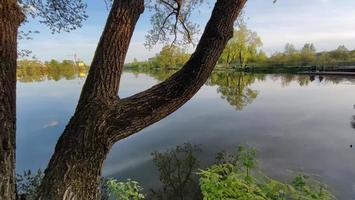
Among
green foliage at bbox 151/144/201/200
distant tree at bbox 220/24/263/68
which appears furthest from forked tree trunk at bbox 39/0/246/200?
distant tree at bbox 220/24/263/68

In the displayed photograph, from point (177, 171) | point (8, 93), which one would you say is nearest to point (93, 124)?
point (8, 93)

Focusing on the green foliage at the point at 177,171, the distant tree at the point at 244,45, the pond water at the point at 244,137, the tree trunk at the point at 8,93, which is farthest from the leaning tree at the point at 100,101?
the distant tree at the point at 244,45

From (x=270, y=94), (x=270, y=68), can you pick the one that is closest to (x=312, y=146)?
(x=270, y=94)

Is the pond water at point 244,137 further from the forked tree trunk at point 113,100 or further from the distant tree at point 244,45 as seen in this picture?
the distant tree at point 244,45

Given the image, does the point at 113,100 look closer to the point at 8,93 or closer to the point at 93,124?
the point at 93,124

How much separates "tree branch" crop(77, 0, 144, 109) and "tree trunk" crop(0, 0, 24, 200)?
497mm

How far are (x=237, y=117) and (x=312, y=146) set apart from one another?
6626 millimetres

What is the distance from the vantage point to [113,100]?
94.3 inches

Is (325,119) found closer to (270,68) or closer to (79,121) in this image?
(79,121)

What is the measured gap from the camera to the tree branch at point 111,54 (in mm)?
2395

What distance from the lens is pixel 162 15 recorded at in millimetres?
5145

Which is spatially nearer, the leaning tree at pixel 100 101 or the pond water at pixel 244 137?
the leaning tree at pixel 100 101

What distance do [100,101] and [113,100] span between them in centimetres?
10

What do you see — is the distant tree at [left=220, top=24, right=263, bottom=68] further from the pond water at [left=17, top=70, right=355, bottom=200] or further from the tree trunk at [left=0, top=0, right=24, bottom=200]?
the tree trunk at [left=0, top=0, right=24, bottom=200]
